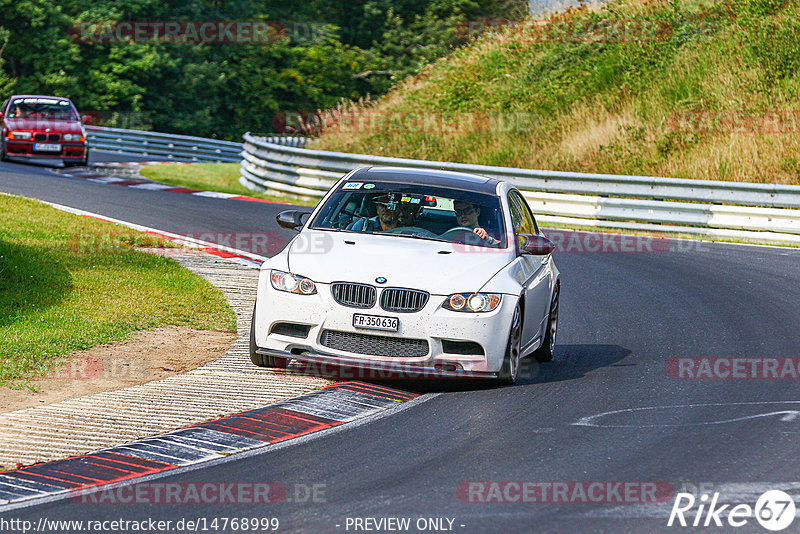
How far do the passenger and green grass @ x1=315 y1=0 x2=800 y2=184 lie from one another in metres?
15.2

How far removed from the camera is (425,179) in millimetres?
10547

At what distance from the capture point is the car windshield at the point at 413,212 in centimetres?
1003

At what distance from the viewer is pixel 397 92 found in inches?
1339

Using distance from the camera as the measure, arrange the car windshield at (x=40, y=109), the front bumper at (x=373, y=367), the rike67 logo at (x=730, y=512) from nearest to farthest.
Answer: the rike67 logo at (x=730, y=512), the front bumper at (x=373, y=367), the car windshield at (x=40, y=109)

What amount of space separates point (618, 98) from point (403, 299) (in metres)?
21.6

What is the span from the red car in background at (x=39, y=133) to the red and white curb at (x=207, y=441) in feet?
69.3

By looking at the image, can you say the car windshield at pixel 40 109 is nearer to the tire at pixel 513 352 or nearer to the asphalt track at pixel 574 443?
the asphalt track at pixel 574 443

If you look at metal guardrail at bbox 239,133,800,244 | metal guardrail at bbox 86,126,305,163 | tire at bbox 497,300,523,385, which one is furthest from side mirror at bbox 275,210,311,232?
metal guardrail at bbox 86,126,305,163

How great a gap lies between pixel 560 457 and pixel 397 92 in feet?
90.3

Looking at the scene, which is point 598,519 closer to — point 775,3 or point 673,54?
point 673,54

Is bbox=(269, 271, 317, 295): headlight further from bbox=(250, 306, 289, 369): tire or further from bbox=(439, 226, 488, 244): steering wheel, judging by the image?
bbox=(439, 226, 488, 244): steering wheel

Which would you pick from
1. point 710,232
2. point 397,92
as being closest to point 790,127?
point 710,232

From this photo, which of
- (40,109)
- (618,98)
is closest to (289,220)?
(618,98)

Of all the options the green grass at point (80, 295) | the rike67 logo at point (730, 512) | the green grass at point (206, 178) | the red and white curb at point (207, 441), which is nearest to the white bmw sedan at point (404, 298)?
the red and white curb at point (207, 441)
